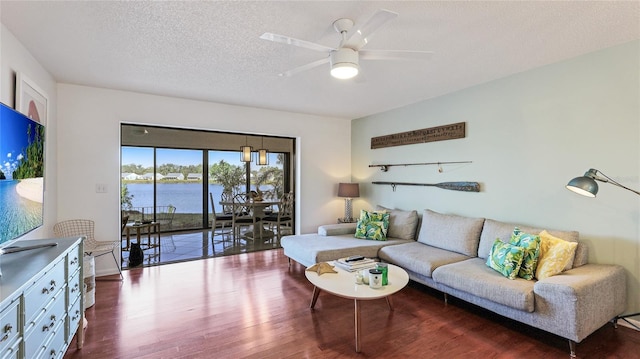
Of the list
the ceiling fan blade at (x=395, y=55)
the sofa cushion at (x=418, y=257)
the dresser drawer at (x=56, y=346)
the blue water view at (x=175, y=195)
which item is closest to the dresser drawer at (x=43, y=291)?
the dresser drawer at (x=56, y=346)

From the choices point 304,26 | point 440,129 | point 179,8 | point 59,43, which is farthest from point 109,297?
point 440,129

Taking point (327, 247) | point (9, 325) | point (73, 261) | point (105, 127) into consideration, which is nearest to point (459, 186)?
point (327, 247)

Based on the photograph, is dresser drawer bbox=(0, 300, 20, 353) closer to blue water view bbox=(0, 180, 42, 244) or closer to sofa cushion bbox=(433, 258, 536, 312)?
blue water view bbox=(0, 180, 42, 244)

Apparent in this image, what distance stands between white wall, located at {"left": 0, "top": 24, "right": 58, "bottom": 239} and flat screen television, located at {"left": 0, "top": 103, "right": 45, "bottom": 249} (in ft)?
1.26

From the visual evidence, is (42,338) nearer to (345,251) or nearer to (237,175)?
(345,251)

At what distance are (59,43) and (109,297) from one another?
2460 mm

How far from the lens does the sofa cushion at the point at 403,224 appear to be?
13.7ft

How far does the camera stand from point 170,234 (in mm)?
6762

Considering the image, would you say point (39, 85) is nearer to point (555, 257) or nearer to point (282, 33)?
point (282, 33)

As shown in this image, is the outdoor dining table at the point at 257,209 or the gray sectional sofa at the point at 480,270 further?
the outdoor dining table at the point at 257,209

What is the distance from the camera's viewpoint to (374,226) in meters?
4.18

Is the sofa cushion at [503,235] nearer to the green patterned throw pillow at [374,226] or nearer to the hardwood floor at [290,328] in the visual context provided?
the hardwood floor at [290,328]

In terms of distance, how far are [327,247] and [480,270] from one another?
1622 millimetres

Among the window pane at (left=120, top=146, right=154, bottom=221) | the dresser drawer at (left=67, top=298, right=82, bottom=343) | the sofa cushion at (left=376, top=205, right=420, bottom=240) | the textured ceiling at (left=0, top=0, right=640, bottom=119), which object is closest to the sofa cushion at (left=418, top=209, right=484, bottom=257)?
the sofa cushion at (left=376, top=205, right=420, bottom=240)
